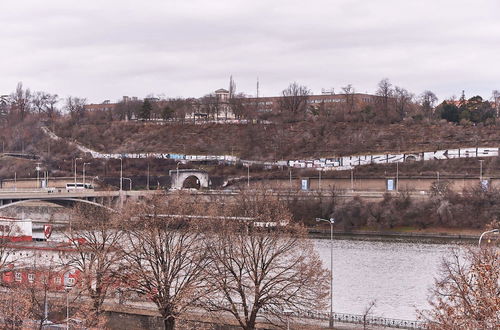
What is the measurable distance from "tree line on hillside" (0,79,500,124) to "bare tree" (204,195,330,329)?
2531 inches

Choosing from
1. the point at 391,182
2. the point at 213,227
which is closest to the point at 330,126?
the point at 391,182

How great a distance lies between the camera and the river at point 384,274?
3148 cm

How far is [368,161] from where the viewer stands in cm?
8181

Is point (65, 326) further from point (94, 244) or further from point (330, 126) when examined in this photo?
point (330, 126)

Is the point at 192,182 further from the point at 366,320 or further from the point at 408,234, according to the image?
the point at 366,320

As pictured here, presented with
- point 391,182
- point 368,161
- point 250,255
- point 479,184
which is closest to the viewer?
point 250,255

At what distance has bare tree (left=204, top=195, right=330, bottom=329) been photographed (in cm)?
2423

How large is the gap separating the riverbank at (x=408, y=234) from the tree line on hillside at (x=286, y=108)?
102ft

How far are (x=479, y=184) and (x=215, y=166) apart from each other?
102 ft

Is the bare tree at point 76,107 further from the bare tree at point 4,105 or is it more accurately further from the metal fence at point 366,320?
the metal fence at point 366,320

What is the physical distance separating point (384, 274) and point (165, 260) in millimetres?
15082

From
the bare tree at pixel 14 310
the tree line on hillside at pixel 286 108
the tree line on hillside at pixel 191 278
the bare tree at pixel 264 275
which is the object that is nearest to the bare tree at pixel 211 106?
the tree line on hillside at pixel 286 108

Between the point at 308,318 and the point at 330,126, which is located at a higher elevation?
the point at 330,126

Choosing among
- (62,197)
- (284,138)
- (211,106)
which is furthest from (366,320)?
(211,106)
